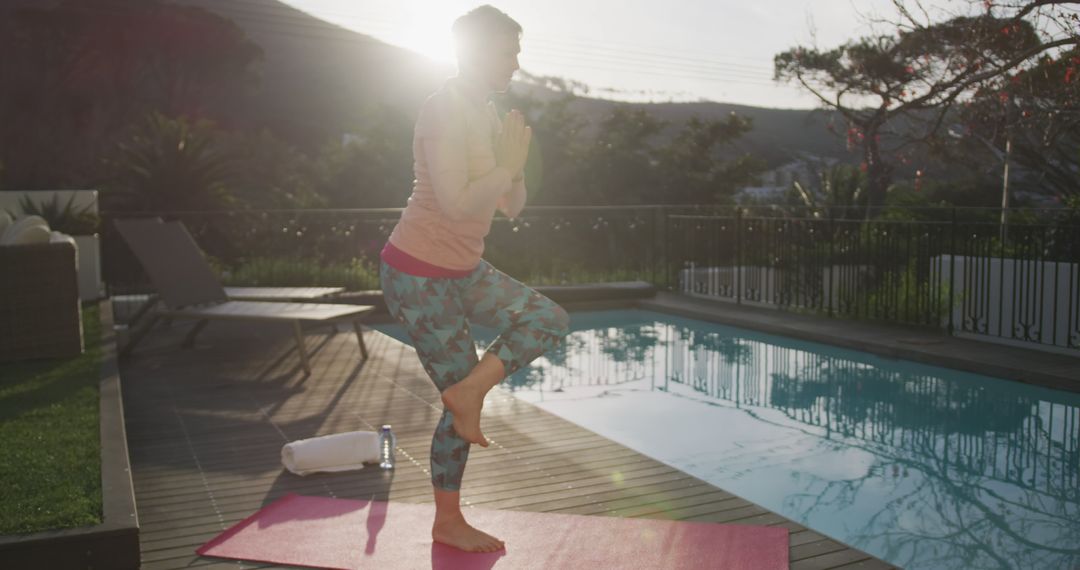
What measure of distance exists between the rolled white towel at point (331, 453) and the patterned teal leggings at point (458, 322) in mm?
1236

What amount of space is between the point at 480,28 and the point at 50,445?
2.70 metres

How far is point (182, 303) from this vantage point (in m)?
6.98

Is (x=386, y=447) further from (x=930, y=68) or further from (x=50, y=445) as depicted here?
(x=930, y=68)

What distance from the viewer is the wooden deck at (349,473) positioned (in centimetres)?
351

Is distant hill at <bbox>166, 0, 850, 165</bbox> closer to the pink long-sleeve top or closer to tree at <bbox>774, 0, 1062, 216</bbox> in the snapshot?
tree at <bbox>774, 0, 1062, 216</bbox>

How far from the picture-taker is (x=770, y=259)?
10352mm

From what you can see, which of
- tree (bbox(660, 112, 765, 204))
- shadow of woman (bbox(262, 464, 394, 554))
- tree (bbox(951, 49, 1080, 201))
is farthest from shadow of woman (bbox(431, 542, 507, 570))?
tree (bbox(660, 112, 765, 204))

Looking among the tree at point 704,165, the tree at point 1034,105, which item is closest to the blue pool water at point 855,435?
the tree at point 1034,105

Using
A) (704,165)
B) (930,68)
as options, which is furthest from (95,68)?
(930,68)

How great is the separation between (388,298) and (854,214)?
1466 centimetres

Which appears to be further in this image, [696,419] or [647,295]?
[647,295]

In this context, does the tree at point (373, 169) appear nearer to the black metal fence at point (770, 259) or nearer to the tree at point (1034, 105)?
the black metal fence at point (770, 259)

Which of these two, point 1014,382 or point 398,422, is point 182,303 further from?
point 1014,382

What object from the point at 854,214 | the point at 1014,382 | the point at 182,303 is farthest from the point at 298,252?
the point at 854,214
